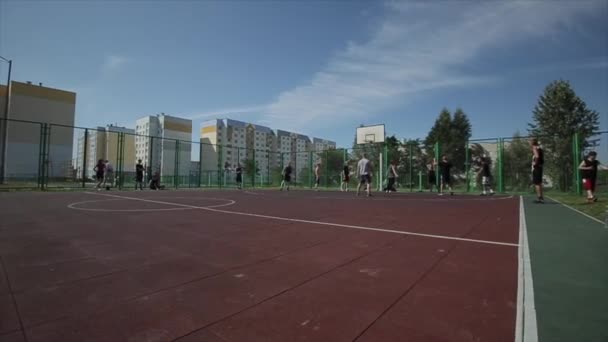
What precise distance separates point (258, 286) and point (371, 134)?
2380 cm

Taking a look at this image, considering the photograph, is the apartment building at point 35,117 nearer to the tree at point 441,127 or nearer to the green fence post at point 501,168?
the green fence post at point 501,168

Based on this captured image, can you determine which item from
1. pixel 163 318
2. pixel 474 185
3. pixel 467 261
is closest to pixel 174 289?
pixel 163 318

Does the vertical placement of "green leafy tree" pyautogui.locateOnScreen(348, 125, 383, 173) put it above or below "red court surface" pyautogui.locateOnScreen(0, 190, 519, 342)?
above

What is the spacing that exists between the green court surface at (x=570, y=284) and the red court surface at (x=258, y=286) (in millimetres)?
180

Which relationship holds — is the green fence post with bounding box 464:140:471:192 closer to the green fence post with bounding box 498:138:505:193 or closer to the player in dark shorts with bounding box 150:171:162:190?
the green fence post with bounding box 498:138:505:193

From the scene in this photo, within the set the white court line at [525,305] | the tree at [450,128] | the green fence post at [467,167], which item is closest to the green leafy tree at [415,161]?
the green fence post at [467,167]

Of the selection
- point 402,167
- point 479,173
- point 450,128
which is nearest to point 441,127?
point 450,128

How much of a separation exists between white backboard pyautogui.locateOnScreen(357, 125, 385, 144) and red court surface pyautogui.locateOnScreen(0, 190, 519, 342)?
67.8 ft

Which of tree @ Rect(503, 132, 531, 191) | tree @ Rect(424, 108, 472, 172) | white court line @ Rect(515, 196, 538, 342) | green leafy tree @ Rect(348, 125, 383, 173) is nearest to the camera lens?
white court line @ Rect(515, 196, 538, 342)

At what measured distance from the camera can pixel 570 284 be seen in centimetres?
228

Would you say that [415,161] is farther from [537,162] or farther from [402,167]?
[537,162]

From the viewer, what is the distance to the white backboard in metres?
24.3

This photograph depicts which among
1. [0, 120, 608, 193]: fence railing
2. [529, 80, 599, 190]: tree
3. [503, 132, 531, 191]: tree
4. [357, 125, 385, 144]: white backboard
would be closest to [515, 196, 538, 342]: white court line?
[0, 120, 608, 193]: fence railing

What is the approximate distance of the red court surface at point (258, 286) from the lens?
64.6 inches
